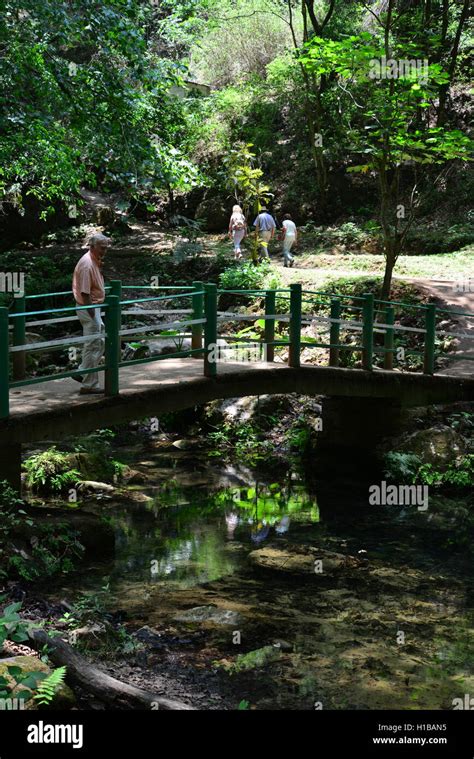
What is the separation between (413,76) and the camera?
1614cm

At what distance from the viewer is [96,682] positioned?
7629 millimetres

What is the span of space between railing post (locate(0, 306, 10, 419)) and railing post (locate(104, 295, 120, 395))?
150cm

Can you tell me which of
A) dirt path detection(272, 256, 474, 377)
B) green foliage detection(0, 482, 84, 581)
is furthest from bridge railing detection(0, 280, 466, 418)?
green foliage detection(0, 482, 84, 581)

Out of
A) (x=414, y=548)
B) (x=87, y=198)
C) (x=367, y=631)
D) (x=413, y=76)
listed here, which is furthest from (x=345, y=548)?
(x=87, y=198)

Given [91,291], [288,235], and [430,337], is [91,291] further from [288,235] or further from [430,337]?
[288,235]

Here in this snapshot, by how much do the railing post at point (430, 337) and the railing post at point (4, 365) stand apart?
848 cm

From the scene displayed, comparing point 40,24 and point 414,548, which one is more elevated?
point 40,24

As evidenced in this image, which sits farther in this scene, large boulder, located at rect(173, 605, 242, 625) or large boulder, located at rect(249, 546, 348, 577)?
large boulder, located at rect(249, 546, 348, 577)

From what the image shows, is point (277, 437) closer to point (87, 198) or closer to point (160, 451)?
point (160, 451)

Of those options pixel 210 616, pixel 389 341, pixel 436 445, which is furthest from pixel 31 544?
pixel 436 445

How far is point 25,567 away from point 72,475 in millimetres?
3835

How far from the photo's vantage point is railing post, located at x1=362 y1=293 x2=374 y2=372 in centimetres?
1445
